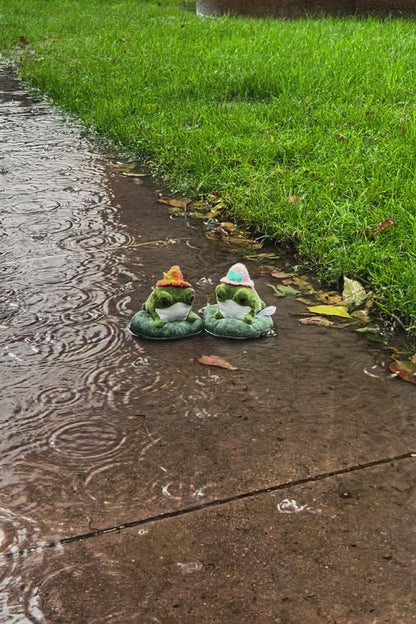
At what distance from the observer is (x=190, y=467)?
89.7 inches

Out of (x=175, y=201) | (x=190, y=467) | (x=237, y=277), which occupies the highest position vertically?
(x=237, y=277)

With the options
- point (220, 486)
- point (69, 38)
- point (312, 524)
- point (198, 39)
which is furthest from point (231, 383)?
point (69, 38)

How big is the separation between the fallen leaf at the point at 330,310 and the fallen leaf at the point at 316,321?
0.15ft

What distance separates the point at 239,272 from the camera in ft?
9.90

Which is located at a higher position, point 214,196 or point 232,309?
point 232,309

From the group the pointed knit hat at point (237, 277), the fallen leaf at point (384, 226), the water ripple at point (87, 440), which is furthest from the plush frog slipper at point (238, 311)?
the fallen leaf at point (384, 226)

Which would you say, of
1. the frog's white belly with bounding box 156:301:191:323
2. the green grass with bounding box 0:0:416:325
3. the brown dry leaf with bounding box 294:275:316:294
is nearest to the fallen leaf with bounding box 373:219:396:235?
the green grass with bounding box 0:0:416:325

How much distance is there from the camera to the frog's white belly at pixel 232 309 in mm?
3035

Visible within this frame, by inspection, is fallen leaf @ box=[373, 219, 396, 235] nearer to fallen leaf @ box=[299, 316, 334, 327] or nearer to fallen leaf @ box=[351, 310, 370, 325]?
fallen leaf @ box=[351, 310, 370, 325]

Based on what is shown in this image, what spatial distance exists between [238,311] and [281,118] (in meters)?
3.27

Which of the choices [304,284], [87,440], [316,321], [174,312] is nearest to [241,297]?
[174,312]

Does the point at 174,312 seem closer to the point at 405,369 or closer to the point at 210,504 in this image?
the point at 405,369

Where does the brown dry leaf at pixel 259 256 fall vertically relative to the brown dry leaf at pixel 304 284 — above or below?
below

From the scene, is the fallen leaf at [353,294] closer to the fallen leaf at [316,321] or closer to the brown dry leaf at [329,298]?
the brown dry leaf at [329,298]
